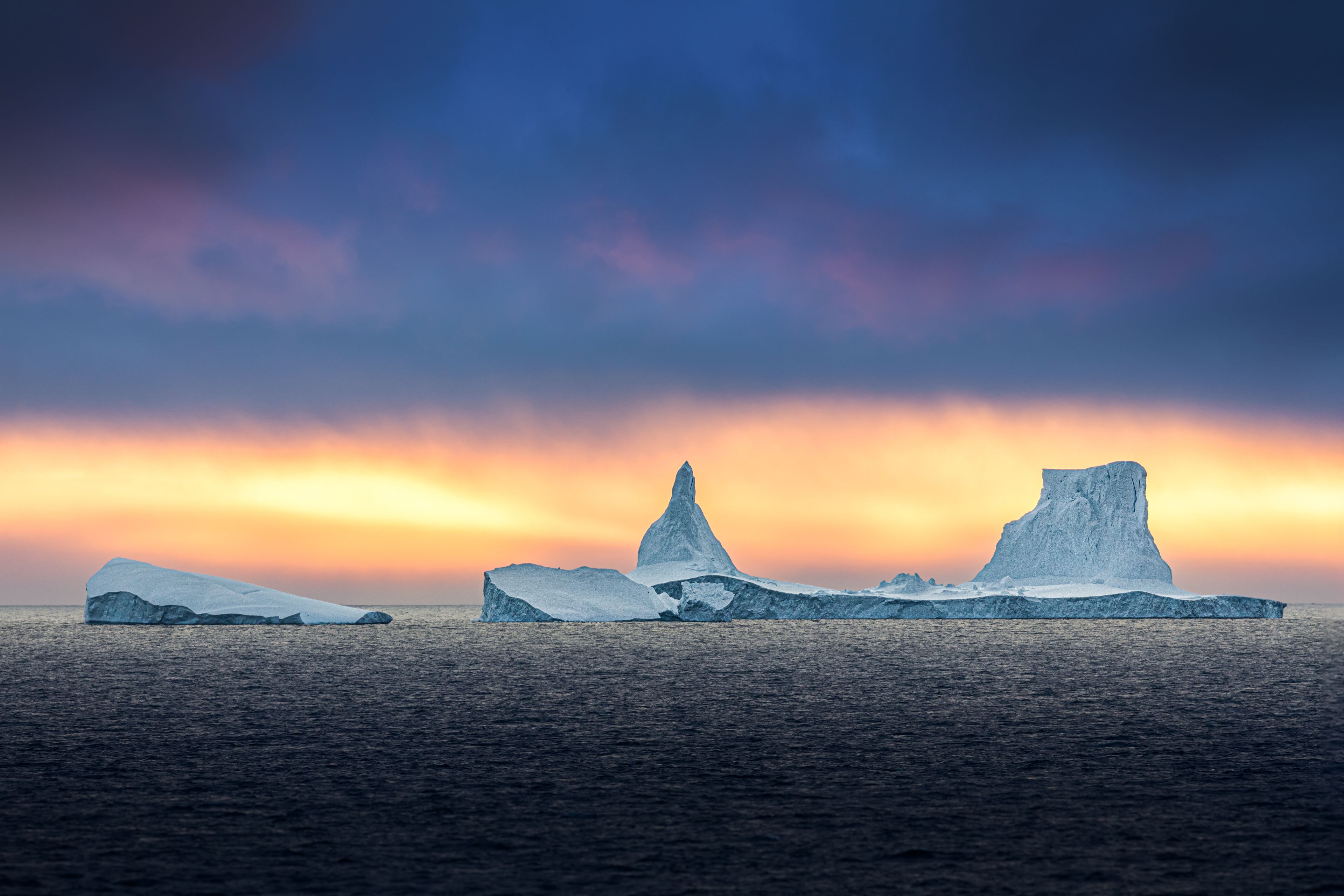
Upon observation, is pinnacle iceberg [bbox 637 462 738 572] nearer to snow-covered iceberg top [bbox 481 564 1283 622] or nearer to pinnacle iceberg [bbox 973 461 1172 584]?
snow-covered iceberg top [bbox 481 564 1283 622]

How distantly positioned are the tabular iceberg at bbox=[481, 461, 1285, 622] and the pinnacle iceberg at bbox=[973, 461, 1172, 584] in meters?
0.17

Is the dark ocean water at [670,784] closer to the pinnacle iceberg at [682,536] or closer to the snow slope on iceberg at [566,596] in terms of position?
the snow slope on iceberg at [566,596]

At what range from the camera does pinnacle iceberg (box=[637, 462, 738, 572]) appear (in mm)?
145500

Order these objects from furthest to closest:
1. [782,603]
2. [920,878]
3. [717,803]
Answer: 1. [782,603]
2. [717,803]
3. [920,878]

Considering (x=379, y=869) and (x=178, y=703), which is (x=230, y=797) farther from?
(x=178, y=703)

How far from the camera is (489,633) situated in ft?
409

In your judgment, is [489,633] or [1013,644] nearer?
[1013,644]

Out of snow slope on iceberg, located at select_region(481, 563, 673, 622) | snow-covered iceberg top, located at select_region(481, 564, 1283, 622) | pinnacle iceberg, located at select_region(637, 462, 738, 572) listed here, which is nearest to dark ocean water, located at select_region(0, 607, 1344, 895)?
snow slope on iceberg, located at select_region(481, 563, 673, 622)

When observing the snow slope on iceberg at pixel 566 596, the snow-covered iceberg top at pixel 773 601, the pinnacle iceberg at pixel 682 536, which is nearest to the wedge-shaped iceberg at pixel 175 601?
the snow slope on iceberg at pixel 566 596

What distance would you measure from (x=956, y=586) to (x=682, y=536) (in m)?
47.7

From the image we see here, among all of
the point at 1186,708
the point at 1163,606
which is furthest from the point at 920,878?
the point at 1163,606

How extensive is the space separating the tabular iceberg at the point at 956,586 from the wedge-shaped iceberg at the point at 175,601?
25.6 meters

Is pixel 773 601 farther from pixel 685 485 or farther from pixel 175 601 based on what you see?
pixel 175 601

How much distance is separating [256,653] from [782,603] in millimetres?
72941
